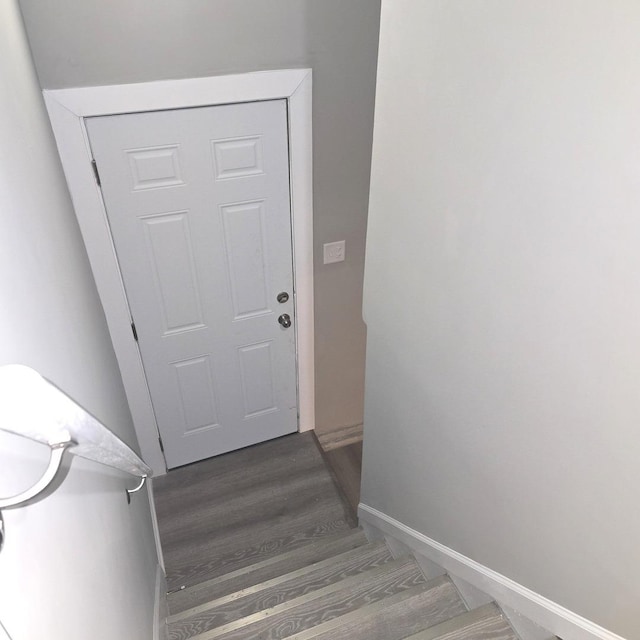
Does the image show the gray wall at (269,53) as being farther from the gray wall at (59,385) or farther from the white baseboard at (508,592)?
the white baseboard at (508,592)

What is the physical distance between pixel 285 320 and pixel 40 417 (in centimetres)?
255

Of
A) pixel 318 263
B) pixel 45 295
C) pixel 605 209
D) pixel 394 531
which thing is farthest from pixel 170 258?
pixel 605 209

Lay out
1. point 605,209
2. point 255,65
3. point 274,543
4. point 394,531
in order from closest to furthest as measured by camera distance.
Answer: point 605,209, point 255,65, point 394,531, point 274,543

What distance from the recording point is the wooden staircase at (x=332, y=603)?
1.92 m

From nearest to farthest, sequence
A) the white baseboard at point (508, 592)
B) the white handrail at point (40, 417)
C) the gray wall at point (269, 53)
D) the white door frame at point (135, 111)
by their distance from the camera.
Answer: the white handrail at point (40, 417) → the white baseboard at point (508, 592) → the gray wall at point (269, 53) → the white door frame at point (135, 111)

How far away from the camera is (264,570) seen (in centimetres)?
264

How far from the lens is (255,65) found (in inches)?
91.9

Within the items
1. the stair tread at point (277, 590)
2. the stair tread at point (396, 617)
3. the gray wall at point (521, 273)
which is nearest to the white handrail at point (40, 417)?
the gray wall at point (521, 273)

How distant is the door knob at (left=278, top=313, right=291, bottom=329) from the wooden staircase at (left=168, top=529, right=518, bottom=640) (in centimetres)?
119

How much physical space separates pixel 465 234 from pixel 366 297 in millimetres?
649

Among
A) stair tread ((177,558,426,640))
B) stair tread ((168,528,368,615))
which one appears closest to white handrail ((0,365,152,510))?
stair tread ((177,558,426,640))

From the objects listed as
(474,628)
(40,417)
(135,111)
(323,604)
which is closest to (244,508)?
(323,604)

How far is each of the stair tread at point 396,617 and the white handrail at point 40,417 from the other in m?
1.69

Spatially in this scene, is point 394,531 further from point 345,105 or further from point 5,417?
point 5,417
